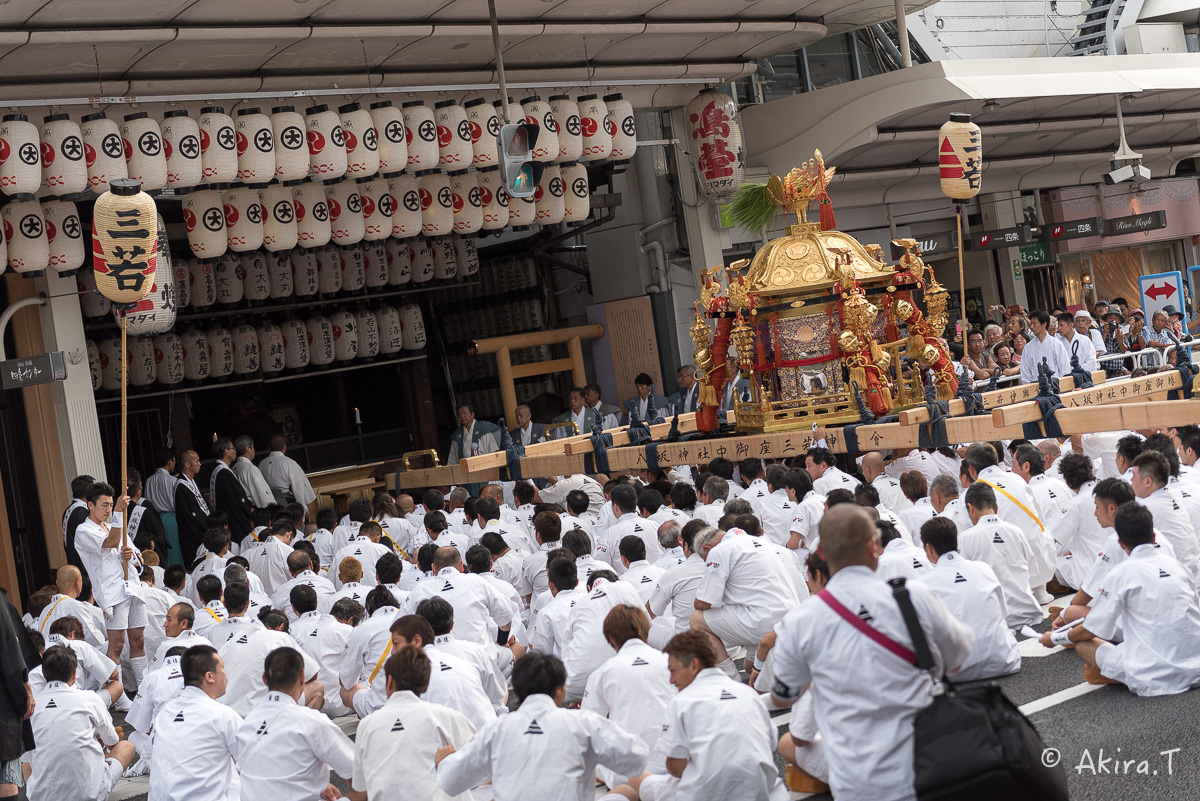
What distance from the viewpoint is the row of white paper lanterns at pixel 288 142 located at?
11.4 meters

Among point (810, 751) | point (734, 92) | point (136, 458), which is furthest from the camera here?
point (734, 92)

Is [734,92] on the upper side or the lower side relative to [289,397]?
upper

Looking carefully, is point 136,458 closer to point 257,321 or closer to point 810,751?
point 257,321

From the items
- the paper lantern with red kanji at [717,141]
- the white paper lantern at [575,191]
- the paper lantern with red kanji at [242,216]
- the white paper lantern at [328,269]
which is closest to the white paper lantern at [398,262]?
the white paper lantern at [328,269]

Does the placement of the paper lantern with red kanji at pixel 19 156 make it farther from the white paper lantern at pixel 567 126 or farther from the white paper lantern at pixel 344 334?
the white paper lantern at pixel 567 126

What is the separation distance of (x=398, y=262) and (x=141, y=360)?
356 centimetres

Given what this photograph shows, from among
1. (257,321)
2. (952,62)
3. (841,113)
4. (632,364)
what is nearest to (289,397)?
(257,321)

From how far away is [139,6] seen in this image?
10.9 meters

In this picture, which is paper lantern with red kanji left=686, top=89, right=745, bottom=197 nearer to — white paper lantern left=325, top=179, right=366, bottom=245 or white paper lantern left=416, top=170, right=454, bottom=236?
white paper lantern left=416, top=170, right=454, bottom=236

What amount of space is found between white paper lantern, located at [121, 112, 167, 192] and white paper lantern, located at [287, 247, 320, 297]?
13.2 ft

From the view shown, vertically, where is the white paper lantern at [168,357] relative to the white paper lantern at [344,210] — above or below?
below

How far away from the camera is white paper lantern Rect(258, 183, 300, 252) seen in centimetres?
1301

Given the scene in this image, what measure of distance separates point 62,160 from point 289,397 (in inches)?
257

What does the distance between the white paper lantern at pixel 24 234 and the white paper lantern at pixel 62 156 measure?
326 mm
